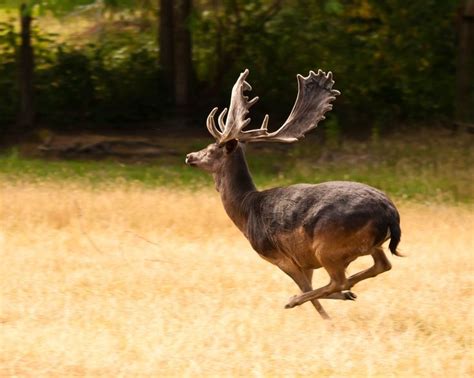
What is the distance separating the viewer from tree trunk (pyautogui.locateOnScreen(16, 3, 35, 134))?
2172 centimetres

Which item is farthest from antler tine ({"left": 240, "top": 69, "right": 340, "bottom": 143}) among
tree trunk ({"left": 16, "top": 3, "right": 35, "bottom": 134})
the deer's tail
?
tree trunk ({"left": 16, "top": 3, "right": 35, "bottom": 134})

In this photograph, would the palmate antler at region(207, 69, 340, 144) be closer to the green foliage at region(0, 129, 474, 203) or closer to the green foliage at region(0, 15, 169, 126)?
the green foliage at region(0, 129, 474, 203)

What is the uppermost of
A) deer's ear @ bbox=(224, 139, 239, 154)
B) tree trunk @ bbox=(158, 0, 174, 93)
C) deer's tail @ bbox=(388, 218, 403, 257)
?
deer's tail @ bbox=(388, 218, 403, 257)

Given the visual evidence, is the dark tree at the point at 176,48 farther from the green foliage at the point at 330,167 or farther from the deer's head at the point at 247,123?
the deer's head at the point at 247,123

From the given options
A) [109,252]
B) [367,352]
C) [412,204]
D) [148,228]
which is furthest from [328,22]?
[367,352]

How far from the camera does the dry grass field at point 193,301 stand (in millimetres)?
7895

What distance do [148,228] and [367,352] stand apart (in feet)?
20.0

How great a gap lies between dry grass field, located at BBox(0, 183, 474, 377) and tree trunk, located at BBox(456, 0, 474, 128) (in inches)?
224

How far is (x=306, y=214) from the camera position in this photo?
888 cm

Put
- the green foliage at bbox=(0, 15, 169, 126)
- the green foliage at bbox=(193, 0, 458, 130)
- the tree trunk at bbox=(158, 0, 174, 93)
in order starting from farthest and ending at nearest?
the green foliage at bbox=(0, 15, 169, 126) → the tree trunk at bbox=(158, 0, 174, 93) → the green foliage at bbox=(193, 0, 458, 130)

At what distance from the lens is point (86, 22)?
28234 mm

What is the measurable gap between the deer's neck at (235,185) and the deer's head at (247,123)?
56 mm

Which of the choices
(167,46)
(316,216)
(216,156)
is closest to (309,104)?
(216,156)

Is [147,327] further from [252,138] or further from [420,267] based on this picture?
[420,267]
